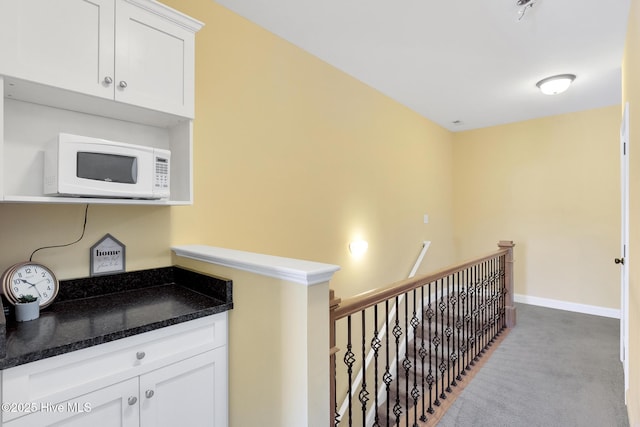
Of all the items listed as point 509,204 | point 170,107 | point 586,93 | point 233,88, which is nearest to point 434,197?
point 509,204

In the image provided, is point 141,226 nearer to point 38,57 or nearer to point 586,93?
point 38,57

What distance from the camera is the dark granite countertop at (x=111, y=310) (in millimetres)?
1051

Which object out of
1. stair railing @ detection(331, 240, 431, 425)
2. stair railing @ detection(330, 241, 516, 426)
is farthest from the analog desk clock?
stair railing @ detection(331, 240, 431, 425)

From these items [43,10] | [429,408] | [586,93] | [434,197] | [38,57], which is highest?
[586,93]

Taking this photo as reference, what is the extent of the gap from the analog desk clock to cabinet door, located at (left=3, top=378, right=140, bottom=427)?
51 centimetres

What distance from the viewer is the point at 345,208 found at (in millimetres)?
3189

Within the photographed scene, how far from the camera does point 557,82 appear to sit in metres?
3.18

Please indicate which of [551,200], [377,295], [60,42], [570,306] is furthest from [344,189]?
[570,306]

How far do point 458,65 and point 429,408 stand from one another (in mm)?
2893

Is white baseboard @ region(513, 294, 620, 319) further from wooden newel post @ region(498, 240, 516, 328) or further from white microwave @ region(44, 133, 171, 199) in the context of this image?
white microwave @ region(44, 133, 171, 199)

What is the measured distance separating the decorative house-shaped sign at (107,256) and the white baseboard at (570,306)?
5.10m

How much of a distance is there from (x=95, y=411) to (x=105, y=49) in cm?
146

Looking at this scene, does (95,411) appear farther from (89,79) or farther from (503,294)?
(503,294)

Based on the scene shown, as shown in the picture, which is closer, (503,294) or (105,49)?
(105,49)
